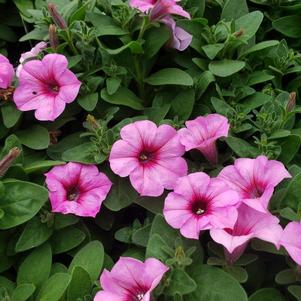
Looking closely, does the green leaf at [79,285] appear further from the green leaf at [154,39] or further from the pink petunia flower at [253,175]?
the green leaf at [154,39]

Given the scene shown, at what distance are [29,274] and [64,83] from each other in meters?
0.50

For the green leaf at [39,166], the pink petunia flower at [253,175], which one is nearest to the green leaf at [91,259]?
the green leaf at [39,166]

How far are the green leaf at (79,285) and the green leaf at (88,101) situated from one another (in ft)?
1.48

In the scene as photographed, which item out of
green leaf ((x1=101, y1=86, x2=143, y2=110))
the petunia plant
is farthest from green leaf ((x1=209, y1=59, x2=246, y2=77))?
green leaf ((x1=101, y1=86, x2=143, y2=110))

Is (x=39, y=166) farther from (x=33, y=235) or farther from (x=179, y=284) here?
(x=179, y=284)

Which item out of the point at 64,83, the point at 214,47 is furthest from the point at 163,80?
the point at 64,83

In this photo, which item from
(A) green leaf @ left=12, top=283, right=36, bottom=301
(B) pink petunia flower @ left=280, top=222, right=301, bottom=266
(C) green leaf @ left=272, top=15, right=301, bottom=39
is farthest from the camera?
(C) green leaf @ left=272, top=15, right=301, bottom=39

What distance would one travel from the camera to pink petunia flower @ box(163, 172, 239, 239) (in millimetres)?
1104

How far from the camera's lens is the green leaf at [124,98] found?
141 centimetres

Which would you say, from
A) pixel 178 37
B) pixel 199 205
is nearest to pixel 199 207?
pixel 199 205

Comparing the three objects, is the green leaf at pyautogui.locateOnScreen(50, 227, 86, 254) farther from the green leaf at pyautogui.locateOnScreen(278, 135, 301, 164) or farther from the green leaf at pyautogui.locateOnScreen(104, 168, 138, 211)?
the green leaf at pyautogui.locateOnScreen(278, 135, 301, 164)

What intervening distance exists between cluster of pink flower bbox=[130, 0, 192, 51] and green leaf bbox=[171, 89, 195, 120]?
148mm

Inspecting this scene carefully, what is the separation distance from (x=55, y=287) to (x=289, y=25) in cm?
109

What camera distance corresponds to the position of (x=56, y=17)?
56.0 inches
